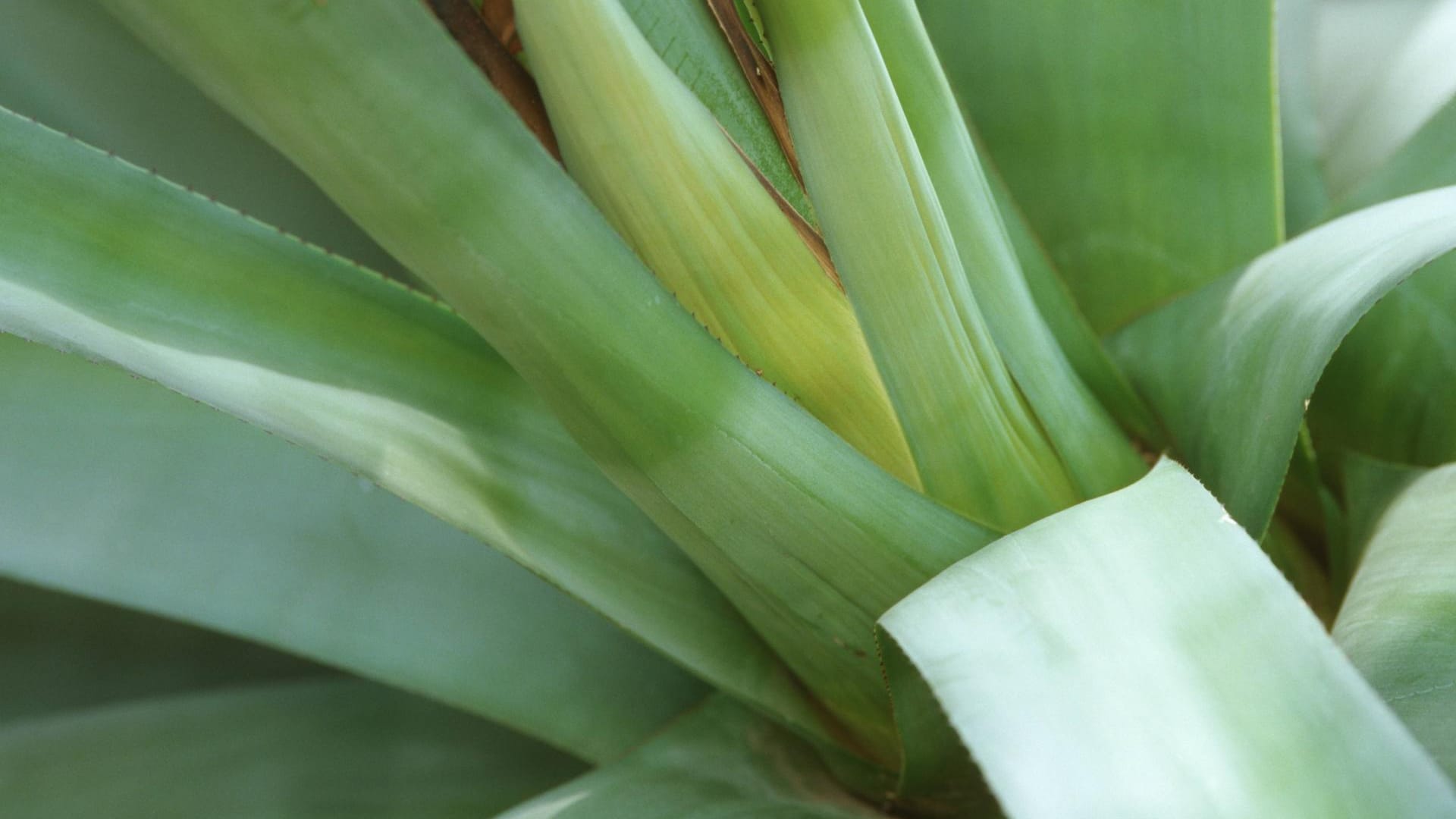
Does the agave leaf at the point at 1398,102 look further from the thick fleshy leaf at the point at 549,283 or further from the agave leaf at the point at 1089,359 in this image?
the thick fleshy leaf at the point at 549,283

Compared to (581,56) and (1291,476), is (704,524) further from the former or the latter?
(1291,476)

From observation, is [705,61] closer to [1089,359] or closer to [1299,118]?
[1089,359]

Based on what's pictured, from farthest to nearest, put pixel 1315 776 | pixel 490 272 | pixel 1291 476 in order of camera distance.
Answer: pixel 1291 476, pixel 490 272, pixel 1315 776

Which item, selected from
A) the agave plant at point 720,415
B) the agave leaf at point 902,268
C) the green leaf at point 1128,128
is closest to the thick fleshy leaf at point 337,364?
the agave plant at point 720,415

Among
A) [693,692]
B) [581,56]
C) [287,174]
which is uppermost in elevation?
[287,174]

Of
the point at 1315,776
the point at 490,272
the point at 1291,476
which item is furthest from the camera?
the point at 1291,476

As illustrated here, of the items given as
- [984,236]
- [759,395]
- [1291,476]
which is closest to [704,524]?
[759,395]

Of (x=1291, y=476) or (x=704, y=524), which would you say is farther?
(x=1291, y=476)
